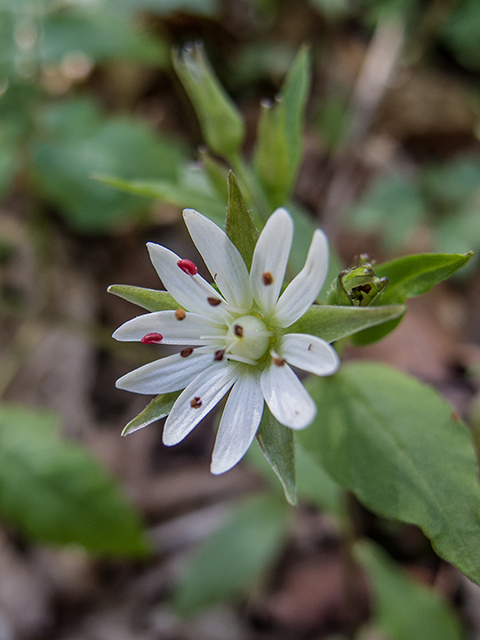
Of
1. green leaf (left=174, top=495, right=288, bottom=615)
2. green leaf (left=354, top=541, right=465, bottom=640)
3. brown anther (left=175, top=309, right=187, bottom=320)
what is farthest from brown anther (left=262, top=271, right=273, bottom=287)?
green leaf (left=174, top=495, right=288, bottom=615)

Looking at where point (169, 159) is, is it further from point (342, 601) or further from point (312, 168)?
point (342, 601)

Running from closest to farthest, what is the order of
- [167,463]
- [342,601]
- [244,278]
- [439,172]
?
[244,278], [342,601], [167,463], [439,172]

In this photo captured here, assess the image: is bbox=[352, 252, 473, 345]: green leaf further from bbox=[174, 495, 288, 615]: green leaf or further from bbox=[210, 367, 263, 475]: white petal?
bbox=[174, 495, 288, 615]: green leaf

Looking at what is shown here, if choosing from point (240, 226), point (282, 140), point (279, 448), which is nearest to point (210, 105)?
point (282, 140)

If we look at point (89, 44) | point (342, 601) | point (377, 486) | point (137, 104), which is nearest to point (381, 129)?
point (137, 104)

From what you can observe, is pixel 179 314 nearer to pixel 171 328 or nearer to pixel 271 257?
pixel 171 328

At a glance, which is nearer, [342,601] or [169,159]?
[342,601]

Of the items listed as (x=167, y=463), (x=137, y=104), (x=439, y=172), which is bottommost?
(x=167, y=463)

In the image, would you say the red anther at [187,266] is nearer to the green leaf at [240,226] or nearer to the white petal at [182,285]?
the white petal at [182,285]

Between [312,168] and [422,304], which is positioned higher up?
[312,168]
